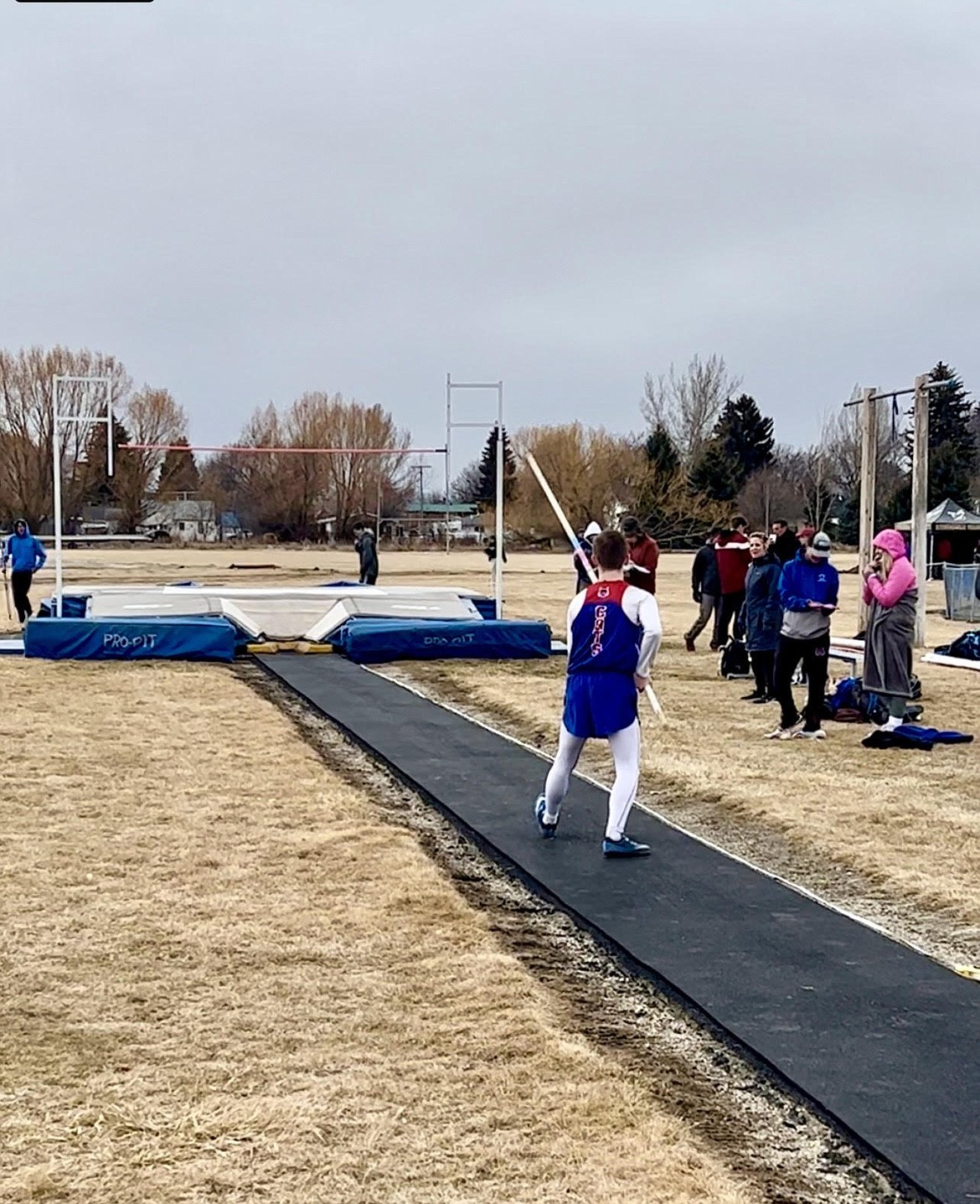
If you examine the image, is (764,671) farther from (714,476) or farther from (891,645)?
(714,476)

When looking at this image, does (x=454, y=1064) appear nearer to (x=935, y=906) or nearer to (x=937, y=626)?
(x=935, y=906)

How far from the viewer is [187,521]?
275 ft

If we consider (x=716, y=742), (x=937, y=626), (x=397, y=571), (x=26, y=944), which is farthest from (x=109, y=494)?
(x=26, y=944)

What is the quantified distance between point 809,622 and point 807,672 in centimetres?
53

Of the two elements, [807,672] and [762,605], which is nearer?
[807,672]

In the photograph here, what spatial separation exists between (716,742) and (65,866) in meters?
5.69

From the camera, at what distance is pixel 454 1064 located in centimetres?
422

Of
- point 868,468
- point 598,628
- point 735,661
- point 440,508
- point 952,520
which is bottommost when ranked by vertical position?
point 735,661

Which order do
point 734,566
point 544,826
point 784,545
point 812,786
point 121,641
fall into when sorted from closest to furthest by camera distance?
point 544,826
point 812,786
point 784,545
point 734,566
point 121,641

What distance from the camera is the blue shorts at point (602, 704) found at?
21.9 ft

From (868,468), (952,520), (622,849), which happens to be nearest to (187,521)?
(952,520)

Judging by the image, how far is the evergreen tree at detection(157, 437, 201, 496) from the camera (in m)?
61.6

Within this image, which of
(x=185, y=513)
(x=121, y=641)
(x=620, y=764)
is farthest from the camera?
(x=185, y=513)

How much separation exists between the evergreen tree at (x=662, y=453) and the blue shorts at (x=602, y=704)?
62129mm
